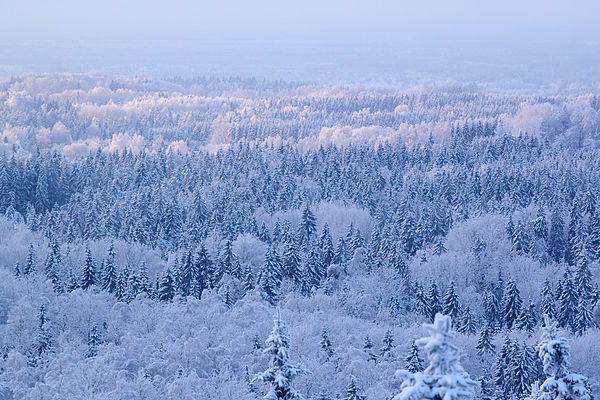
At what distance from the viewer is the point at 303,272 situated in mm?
77375

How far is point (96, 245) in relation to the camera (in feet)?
275

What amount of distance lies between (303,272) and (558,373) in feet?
205

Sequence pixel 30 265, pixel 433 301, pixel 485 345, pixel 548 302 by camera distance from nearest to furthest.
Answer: pixel 485 345 → pixel 30 265 → pixel 548 302 → pixel 433 301

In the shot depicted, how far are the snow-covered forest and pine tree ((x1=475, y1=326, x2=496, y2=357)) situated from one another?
171 mm

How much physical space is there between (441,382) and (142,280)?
57.6 metres

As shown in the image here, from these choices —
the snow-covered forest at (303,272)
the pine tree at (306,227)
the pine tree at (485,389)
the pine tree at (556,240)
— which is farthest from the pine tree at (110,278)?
the pine tree at (556,240)

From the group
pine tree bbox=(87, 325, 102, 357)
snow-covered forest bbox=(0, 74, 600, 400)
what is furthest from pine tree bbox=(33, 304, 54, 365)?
pine tree bbox=(87, 325, 102, 357)

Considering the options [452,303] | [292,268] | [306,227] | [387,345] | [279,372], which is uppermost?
[279,372]

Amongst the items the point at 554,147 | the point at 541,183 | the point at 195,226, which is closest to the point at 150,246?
the point at 195,226

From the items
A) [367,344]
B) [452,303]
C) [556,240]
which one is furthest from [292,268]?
[556,240]

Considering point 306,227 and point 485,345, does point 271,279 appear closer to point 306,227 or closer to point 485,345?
point 306,227

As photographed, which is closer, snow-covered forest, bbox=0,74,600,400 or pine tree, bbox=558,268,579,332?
snow-covered forest, bbox=0,74,600,400

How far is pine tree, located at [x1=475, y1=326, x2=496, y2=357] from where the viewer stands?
2242 inches

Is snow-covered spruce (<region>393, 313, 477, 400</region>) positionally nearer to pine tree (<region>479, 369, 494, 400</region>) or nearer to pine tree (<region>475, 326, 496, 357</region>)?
pine tree (<region>479, 369, 494, 400</region>)
